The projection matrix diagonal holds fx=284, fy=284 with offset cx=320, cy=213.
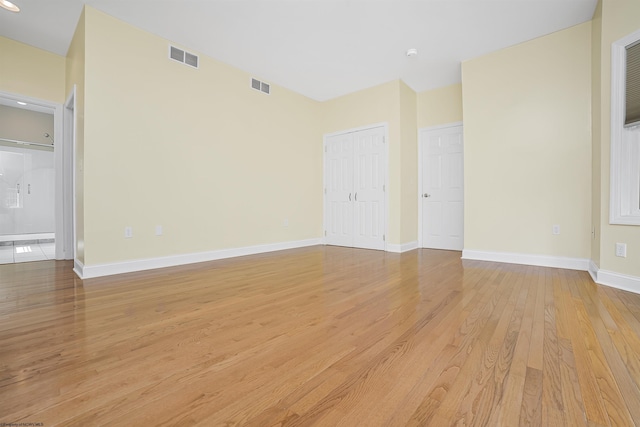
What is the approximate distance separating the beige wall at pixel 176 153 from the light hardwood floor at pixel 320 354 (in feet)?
3.09

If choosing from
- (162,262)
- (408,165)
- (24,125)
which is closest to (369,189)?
(408,165)

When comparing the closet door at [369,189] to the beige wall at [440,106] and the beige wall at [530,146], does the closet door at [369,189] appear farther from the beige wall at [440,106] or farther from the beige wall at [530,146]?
the beige wall at [530,146]

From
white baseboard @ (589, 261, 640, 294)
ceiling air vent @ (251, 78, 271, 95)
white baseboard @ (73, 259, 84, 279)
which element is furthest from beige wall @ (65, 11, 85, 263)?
white baseboard @ (589, 261, 640, 294)

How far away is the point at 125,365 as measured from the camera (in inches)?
52.0

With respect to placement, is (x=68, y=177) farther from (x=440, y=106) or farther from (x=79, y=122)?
(x=440, y=106)

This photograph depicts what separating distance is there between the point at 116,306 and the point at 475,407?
237 centimetres

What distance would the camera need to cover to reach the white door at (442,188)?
483cm

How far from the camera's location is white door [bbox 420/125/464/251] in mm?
4832

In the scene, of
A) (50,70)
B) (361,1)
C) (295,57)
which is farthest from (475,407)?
(50,70)

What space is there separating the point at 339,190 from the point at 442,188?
1.85 metres

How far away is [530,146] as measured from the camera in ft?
11.8

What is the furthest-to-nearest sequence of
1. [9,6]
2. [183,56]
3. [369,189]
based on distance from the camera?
[369,189] → [183,56] → [9,6]

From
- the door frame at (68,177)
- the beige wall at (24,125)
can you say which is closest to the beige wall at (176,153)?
the door frame at (68,177)

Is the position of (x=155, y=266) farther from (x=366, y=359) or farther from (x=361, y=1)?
(x=361, y=1)
